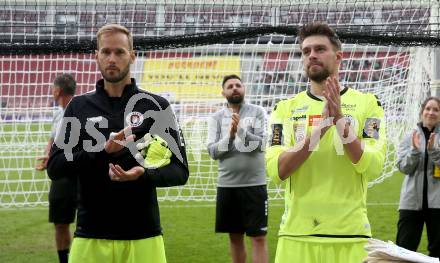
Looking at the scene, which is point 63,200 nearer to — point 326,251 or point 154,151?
point 154,151

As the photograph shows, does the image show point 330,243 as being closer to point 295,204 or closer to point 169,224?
point 295,204

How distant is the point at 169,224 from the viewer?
388 inches

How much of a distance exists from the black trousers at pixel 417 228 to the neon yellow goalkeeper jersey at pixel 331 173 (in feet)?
9.83

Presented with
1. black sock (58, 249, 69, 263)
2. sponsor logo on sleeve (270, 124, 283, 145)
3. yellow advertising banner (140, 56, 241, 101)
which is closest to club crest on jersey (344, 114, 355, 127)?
sponsor logo on sleeve (270, 124, 283, 145)

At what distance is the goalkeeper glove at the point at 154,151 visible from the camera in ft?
11.5

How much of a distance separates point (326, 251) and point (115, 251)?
103 cm

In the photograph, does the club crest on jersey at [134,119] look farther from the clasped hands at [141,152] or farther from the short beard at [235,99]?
the short beard at [235,99]

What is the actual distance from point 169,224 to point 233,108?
355 cm

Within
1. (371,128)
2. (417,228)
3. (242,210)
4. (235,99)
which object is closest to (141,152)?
(371,128)

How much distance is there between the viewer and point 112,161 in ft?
11.5

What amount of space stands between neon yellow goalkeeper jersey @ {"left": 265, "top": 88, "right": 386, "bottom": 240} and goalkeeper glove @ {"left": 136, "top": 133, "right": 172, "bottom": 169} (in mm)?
525

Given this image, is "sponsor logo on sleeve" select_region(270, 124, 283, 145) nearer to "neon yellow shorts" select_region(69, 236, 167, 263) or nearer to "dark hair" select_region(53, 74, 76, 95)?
"neon yellow shorts" select_region(69, 236, 167, 263)

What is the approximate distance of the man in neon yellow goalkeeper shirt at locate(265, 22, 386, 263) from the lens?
3385 mm

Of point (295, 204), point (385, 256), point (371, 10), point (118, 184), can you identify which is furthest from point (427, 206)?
point (385, 256)
